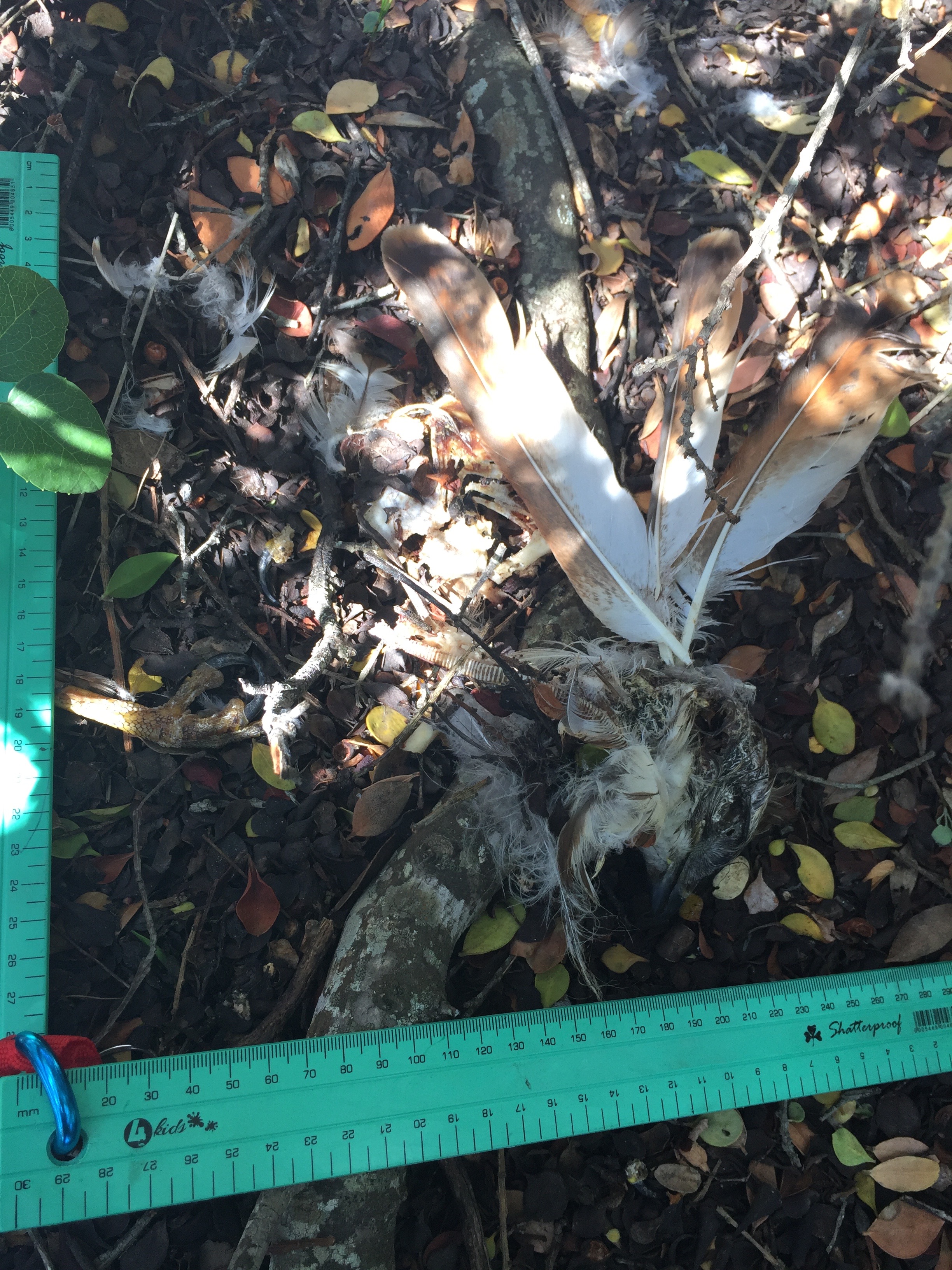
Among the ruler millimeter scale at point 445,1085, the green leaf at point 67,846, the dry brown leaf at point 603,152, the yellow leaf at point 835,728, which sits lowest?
the ruler millimeter scale at point 445,1085

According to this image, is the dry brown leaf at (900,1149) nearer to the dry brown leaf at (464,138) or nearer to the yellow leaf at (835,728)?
the yellow leaf at (835,728)

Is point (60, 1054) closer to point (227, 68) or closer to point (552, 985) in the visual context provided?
point (552, 985)

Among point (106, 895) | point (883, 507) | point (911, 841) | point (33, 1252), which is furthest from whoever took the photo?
point (883, 507)

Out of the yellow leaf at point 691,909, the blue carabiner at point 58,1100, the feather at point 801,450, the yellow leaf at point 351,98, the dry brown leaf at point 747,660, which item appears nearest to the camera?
the blue carabiner at point 58,1100

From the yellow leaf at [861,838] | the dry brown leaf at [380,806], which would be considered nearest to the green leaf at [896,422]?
the yellow leaf at [861,838]

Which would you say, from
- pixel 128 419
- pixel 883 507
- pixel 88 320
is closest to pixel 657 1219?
pixel 883 507

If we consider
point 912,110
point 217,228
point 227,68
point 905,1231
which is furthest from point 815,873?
point 227,68

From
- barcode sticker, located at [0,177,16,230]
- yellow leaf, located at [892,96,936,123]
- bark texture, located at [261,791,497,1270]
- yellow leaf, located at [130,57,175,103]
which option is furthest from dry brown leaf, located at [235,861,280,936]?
yellow leaf, located at [892,96,936,123]

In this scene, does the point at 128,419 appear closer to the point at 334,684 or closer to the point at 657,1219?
the point at 334,684
